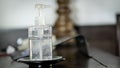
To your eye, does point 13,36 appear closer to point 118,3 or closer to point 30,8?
point 30,8

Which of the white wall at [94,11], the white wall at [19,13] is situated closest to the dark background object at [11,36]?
the white wall at [19,13]

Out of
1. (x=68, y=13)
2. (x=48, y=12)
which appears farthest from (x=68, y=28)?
(x=48, y=12)

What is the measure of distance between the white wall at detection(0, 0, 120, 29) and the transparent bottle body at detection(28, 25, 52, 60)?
99 cm

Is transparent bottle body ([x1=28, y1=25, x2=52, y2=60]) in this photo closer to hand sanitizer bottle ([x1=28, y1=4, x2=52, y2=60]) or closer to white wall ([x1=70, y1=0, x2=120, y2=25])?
hand sanitizer bottle ([x1=28, y1=4, x2=52, y2=60])

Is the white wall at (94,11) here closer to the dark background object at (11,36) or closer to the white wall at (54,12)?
the white wall at (54,12)

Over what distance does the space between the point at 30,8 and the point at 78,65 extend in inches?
42.2

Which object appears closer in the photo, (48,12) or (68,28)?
(68,28)

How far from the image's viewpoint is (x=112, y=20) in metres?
1.77

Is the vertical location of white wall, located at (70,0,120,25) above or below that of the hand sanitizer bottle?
above

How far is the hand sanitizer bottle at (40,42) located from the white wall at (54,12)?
99cm

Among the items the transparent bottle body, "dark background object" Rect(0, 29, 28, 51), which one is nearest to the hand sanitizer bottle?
the transparent bottle body

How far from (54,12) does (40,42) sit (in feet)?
3.45

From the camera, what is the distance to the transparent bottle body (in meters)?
0.65

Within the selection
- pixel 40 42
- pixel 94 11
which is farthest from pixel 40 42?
pixel 94 11
